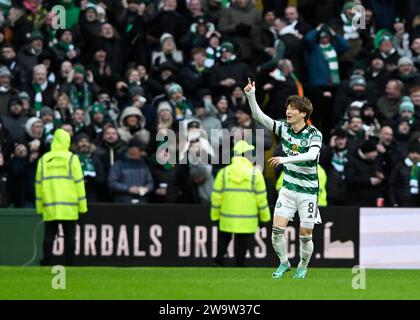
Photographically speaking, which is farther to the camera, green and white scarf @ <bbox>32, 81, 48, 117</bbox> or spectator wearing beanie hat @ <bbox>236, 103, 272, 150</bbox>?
green and white scarf @ <bbox>32, 81, 48, 117</bbox>

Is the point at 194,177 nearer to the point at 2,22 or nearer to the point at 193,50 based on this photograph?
the point at 193,50

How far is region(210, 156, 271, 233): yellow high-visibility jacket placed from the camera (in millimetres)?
19906

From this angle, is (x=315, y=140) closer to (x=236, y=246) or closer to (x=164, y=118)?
(x=236, y=246)

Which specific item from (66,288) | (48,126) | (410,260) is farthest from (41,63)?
(66,288)

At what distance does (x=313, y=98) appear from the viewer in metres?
24.9

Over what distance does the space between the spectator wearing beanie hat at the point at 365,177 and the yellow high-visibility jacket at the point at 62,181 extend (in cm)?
495

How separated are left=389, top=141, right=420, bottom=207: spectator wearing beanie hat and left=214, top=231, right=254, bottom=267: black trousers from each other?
10.1 ft

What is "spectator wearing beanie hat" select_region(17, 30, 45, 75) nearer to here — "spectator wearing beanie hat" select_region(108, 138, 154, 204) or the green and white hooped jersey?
"spectator wearing beanie hat" select_region(108, 138, 154, 204)

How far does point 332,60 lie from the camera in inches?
982

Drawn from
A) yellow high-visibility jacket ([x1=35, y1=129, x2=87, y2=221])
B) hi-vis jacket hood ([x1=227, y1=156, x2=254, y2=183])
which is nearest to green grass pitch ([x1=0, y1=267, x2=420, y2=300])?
yellow high-visibility jacket ([x1=35, y1=129, x2=87, y2=221])

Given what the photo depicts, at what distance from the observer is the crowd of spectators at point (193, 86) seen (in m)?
21.9

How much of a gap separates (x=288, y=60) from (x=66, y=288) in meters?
10.6
